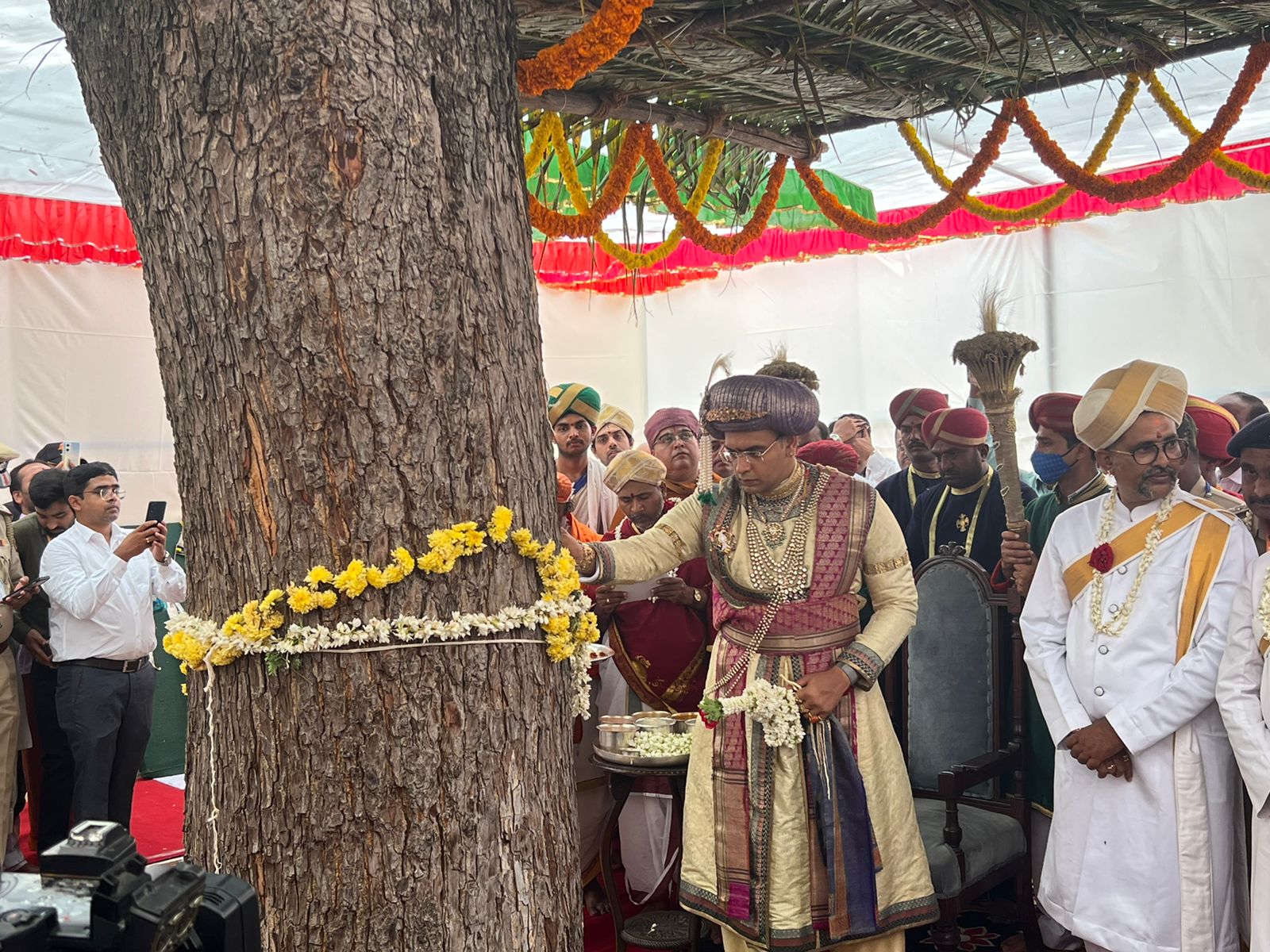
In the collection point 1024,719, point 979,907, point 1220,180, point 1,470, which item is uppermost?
point 1220,180

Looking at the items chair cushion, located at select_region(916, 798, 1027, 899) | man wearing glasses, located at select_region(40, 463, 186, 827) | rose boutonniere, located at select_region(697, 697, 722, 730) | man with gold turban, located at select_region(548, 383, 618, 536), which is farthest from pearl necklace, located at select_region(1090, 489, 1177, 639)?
man wearing glasses, located at select_region(40, 463, 186, 827)

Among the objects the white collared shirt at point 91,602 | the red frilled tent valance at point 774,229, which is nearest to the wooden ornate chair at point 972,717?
the red frilled tent valance at point 774,229

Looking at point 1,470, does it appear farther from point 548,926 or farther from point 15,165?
point 548,926

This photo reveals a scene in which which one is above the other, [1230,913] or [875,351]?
[875,351]

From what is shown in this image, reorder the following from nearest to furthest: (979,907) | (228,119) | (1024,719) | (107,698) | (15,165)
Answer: (228,119) < (1024,719) < (979,907) < (107,698) < (15,165)

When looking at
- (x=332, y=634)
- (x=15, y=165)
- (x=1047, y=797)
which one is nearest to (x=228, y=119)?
(x=332, y=634)

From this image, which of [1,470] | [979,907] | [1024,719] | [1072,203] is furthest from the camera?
[1072,203]

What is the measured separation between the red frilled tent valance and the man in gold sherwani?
130 inches

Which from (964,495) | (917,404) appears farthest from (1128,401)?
(917,404)

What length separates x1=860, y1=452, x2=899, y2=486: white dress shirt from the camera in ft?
27.3

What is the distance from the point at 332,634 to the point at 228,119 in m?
0.87

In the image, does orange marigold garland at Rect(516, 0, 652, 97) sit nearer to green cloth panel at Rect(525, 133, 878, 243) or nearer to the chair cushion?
green cloth panel at Rect(525, 133, 878, 243)

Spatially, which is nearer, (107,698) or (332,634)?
(332,634)

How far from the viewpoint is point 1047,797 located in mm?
4004
